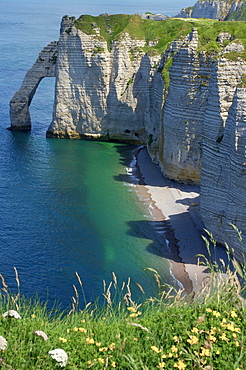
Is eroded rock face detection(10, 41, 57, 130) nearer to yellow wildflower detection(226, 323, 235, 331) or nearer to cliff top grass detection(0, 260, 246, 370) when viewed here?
cliff top grass detection(0, 260, 246, 370)

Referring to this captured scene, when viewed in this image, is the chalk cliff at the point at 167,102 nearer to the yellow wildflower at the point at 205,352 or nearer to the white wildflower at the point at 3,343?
the yellow wildflower at the point at 205,352

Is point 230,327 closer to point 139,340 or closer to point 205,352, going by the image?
point 205,352

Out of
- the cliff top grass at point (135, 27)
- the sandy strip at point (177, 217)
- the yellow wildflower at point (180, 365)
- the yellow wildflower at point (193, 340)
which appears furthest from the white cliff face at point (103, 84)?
the yellow wildflower at point (180, 365)

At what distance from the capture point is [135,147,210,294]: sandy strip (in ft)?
87.1

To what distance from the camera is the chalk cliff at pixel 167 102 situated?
26.9 meters

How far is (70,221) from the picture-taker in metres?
32.4

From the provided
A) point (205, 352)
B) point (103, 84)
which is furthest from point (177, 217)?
point (205, 352)

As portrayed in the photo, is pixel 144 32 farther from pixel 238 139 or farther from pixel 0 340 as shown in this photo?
pixel 0 340

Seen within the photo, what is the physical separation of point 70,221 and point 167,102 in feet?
43.2

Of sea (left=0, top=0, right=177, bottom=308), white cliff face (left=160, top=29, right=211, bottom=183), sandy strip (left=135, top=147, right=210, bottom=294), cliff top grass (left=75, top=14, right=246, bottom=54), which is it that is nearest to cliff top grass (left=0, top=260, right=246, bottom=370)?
sea (left=0, top=0, right=177, bottom=308)

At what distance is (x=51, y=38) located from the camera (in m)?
121

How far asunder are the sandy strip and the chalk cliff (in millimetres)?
1329

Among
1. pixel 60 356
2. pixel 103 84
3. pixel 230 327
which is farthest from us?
pixel 103 84

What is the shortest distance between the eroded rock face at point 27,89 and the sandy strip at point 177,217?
59.7 feet
